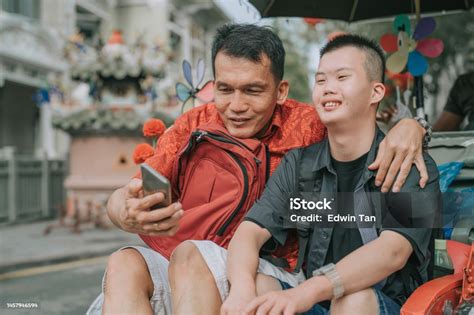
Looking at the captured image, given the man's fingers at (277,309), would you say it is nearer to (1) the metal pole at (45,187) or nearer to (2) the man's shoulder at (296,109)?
(2) the man's shoulder at (296,109)

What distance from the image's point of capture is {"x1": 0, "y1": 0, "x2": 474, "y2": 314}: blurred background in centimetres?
538

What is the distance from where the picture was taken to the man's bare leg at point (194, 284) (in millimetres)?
1627

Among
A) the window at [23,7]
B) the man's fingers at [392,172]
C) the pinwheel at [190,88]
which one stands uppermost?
the window at [23,7]

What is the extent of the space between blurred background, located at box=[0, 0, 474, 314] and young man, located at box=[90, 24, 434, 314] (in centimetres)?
85

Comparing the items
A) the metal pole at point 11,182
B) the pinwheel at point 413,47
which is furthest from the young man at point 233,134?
the metal pole at point 11,182

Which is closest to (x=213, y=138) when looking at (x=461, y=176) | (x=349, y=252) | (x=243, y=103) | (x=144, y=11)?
(x=243, y=103)

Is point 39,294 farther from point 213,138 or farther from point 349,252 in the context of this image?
point 349,252

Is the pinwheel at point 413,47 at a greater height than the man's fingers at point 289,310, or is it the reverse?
the pinwheel at point 413,47

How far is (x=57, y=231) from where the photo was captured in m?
9.12

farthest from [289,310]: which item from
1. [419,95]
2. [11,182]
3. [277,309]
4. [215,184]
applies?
[11,182]

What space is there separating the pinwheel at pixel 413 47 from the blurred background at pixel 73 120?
249 millimetres

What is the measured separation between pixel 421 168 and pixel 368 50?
0.43m

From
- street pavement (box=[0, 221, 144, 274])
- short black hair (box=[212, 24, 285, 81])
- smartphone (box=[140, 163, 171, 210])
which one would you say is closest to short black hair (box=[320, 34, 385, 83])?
short black hair (box=[212, 24, 285, 81])

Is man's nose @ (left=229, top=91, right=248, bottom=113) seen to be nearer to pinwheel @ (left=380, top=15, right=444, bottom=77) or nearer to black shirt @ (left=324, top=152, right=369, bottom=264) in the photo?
black shirt @ (left=324, top=152, right=369, bottom=264)
